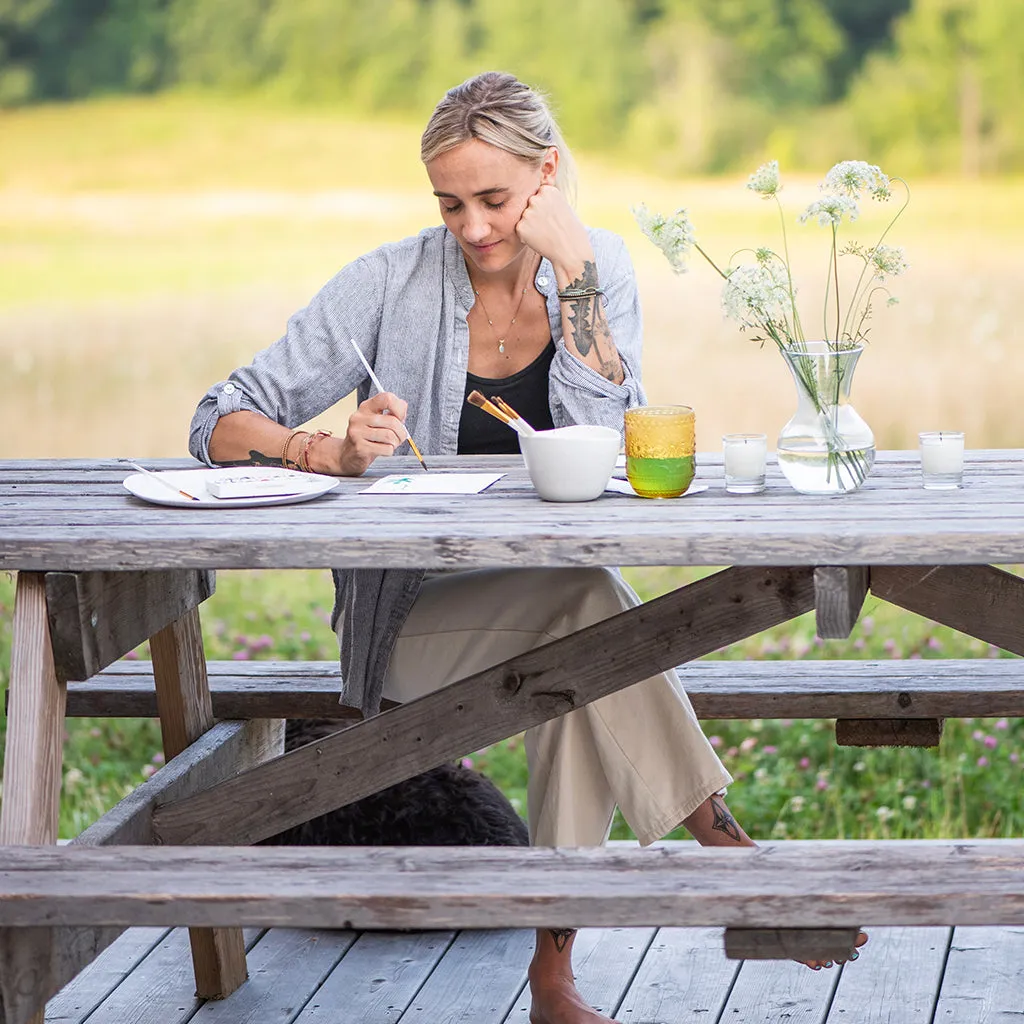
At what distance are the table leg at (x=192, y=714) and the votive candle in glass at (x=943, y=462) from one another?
3.67 feet

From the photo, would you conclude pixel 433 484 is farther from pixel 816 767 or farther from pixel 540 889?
pixel 816 767

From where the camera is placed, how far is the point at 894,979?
8.09 feet

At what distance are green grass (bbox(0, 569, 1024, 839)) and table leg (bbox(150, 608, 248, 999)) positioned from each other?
0.92 m

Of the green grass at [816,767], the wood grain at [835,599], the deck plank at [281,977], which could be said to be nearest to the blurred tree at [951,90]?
the green grass at [816,767]

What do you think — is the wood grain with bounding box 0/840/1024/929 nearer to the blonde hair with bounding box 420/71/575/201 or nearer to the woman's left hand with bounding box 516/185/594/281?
the woman's left hand with bounding box 516/185/594/281

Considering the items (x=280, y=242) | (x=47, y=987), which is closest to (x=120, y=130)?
(x=280, y=242)

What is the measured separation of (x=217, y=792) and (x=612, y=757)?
58cm

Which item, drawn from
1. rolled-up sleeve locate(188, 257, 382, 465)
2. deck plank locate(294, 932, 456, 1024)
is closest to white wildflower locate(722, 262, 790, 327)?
rolled-up sleeve locate(188, 257, 382, 465)

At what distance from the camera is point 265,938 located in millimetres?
2717

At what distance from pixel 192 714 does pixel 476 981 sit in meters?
0.61

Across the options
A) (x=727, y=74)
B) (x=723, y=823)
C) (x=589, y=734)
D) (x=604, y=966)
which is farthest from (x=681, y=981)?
(x=727, y=74)

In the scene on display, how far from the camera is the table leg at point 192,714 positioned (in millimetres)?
2443

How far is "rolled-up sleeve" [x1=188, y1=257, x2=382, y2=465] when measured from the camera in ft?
8.20

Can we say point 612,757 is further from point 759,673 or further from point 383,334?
point 383,334
